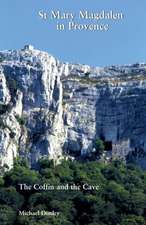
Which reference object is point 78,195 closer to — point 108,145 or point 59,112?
point 108,145

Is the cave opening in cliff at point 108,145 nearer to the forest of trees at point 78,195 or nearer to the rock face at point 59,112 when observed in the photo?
the rock face at point 59,112

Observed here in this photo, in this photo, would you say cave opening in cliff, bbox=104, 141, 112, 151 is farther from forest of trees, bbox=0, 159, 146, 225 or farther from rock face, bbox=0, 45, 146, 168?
forest of trees, bbox=0, 159, 146, 225

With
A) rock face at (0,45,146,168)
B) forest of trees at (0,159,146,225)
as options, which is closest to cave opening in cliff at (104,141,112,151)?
rock face at (0,45,146,168)

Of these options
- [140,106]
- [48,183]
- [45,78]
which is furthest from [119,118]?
[48,183]

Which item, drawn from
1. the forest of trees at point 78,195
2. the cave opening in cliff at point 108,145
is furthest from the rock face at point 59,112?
the forest of trees at point 78,195

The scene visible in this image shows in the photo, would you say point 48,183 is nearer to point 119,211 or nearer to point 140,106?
point 119,211

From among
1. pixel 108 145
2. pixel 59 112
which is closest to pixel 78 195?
pixel 108 145
